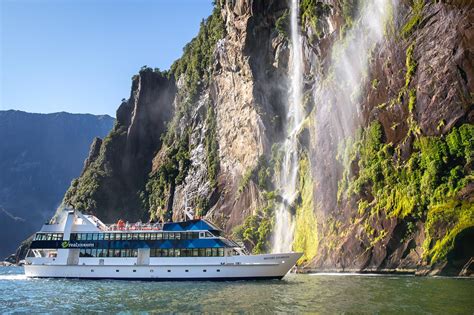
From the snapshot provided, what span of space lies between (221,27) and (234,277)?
82.6m

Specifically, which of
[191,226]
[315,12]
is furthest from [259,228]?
[315,12]

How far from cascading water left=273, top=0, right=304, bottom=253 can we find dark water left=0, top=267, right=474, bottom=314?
3762 cm

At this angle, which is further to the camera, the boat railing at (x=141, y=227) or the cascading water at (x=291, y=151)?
the cascading water at (x=291, y=151)

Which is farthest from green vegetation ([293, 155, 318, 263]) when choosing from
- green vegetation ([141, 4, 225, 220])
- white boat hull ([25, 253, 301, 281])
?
green vegetation ([141, 4, 225, 220])

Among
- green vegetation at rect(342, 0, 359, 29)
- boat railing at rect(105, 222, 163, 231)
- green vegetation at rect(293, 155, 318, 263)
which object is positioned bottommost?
boat railing at rect(105, 222, 163, 231)

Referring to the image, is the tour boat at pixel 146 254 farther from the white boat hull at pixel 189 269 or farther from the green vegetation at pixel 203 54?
the green vegetation at pixel 203 54

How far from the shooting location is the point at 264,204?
315ft

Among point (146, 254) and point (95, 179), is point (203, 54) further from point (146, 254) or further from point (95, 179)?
point (146, 254)

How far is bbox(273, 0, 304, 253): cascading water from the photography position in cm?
8806

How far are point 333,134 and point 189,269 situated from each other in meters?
35.5

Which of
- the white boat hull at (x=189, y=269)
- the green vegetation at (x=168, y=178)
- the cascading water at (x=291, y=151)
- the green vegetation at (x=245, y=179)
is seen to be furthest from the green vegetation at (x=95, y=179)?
the white boat hull at (x=189, y=269)

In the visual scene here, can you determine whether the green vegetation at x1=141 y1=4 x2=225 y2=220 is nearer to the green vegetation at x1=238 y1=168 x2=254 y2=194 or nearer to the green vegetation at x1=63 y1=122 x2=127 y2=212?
the green vegetation at x1=63 y1=122 x2=127 y2=212

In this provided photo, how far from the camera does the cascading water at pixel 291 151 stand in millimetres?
88062

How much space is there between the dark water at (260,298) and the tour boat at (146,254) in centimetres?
461
